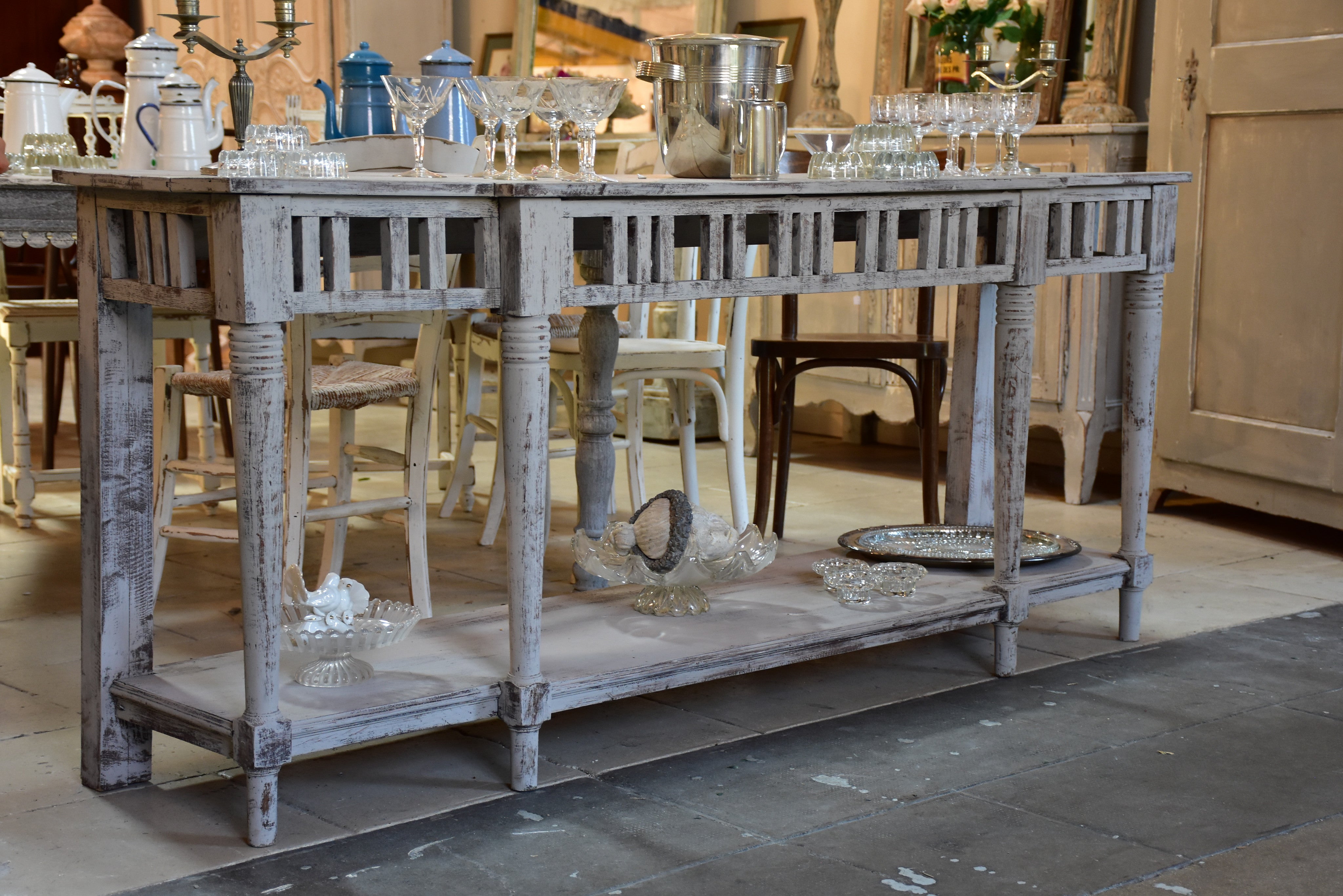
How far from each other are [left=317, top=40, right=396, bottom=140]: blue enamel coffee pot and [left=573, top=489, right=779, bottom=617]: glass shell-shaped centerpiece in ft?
2.71

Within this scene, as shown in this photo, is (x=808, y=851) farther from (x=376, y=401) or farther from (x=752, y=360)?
(x=752, y=360)

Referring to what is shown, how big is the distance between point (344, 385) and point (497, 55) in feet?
12.4

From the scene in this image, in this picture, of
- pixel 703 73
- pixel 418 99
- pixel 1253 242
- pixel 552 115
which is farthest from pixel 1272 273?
pixel 418 99

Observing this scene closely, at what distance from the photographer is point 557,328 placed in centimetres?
374

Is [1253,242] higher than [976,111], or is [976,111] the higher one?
[976,111]

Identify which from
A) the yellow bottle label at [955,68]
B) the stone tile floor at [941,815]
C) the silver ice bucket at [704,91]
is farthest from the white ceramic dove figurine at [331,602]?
the yellow bottle label at [955,68]

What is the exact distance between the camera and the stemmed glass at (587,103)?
7.34 ft

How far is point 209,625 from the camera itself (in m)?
3.07

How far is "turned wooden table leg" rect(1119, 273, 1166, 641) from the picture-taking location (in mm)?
2898

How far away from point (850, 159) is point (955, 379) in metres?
0.85

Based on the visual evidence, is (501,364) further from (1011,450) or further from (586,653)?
(1011,450)

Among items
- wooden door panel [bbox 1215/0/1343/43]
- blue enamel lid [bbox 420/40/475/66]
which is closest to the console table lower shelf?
blue enamel lid [bbox 420/40/475/66]

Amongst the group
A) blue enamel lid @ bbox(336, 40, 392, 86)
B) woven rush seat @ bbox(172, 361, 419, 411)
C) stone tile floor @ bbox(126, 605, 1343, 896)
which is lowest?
stone tile floor @ bbox(126, 605, 1343, 896)

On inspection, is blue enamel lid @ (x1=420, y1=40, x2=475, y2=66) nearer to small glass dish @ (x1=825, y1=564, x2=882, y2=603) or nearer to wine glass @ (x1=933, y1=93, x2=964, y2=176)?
wine glass @ (x1=933, y1=93, x2=964, y2=176)
